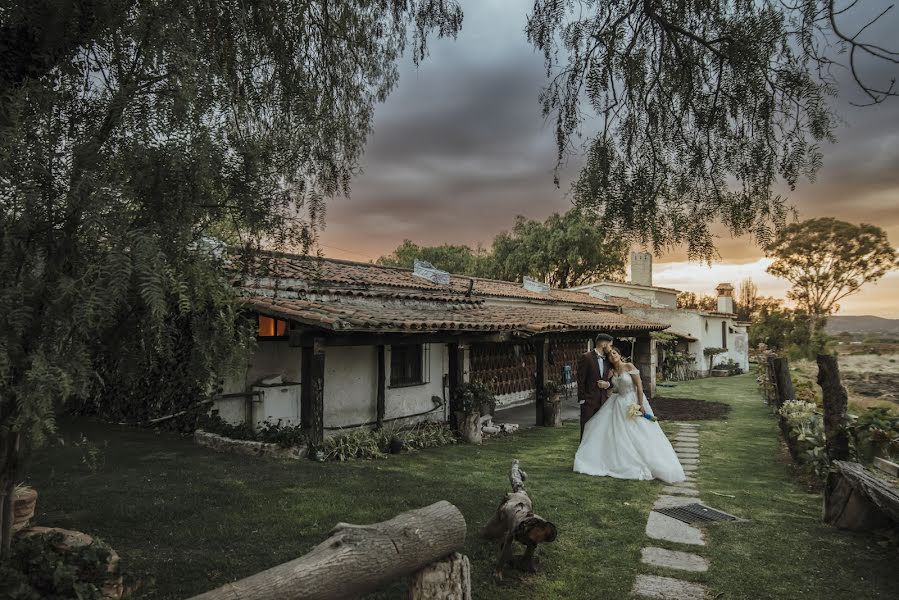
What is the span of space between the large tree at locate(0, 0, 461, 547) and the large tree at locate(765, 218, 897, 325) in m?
34.5

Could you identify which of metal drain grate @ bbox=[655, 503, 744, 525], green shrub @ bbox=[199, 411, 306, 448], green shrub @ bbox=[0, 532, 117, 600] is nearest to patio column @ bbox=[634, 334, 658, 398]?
metal drain grate @ bbox=[655, 503, 744, 525]

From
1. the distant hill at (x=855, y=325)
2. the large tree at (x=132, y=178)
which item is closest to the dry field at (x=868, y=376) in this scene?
the distant hill at (x=855, y=325)

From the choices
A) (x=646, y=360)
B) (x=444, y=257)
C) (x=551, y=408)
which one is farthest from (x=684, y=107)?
(x=444, y=257)

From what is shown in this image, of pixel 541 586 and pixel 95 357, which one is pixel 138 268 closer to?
pixel 95 357

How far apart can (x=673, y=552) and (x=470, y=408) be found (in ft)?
18.3

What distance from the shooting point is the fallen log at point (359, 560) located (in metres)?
2.35

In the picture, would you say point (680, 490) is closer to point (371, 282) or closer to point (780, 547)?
point (780, 547)

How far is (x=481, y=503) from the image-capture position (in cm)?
586

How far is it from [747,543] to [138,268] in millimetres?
5367

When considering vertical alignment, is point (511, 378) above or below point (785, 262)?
below

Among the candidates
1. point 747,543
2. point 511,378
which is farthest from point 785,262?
point 747,543

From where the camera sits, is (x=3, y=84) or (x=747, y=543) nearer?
(x=3, y=84)

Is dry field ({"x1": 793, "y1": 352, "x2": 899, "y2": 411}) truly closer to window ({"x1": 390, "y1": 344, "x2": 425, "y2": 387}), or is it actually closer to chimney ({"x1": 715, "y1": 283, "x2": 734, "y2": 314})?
chimney ({"x1": 715, "y1": 283, "x2": 734, "y2": 314})

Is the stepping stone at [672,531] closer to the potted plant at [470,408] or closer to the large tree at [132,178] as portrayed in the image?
the large tree at [132,178]
